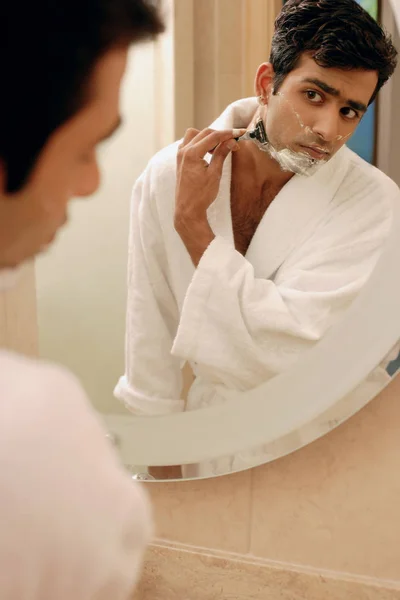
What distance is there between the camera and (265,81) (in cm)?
65

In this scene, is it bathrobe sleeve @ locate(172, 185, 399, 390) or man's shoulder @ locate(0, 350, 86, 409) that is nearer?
man's shoulder @ locate(0, 350, 86, 409)

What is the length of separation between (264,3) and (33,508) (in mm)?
545

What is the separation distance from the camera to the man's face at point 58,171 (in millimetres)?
310

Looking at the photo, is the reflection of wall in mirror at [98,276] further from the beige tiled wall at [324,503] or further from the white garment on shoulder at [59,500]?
the white garment on shoulder at [59,500]

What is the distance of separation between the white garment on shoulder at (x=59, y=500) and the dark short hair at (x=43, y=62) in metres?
0.09

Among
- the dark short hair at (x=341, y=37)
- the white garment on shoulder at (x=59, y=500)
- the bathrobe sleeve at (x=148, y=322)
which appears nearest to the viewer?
the white garment on shoulder at (x=59, y=500)

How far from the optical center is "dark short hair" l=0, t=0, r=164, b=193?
0.93ft

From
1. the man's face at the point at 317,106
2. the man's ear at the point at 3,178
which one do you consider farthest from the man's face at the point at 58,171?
the man's face at the point at 317,106

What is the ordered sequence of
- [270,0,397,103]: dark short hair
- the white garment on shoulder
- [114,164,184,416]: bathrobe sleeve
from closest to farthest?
the white garment on shoulder → [270,0,397,103]: dark short hair → [114,164,184,416]: bathrobe sleeve

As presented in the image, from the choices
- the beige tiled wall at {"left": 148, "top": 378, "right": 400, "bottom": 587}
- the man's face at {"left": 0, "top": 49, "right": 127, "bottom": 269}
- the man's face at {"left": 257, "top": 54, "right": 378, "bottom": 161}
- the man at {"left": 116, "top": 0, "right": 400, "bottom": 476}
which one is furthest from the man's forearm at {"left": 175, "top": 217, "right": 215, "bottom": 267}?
the man's face at {"left": 0, "top": 49, "right": 127, "bottom": 269}

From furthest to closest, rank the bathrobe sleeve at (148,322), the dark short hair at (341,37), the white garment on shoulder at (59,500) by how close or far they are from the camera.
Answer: the bathrobe sleeve at (148,322) < the dark short hair at (341,37) < the white garment on shoulder at (59,500)

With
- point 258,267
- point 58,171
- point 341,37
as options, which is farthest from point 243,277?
point 58,171

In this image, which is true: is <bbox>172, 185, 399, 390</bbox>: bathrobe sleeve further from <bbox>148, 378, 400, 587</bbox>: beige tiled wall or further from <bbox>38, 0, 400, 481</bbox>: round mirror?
<bbox>148, 378, 400, 587</bbox>: beige tiled wall

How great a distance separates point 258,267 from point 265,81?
0.18 metres
